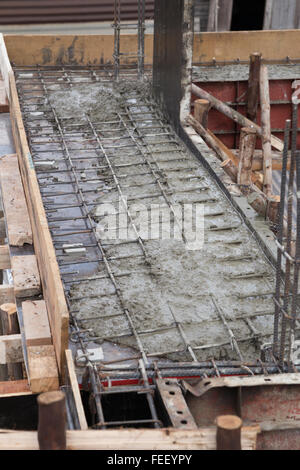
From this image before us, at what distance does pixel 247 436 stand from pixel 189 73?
778cm

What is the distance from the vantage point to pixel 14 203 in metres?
9.39

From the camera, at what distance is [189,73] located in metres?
11.2

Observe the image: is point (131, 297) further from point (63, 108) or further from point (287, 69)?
point (287, 69)

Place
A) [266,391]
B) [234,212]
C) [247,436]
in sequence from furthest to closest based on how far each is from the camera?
[234,212] < [266,391] < [247,436]

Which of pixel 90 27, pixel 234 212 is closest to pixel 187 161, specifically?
pixel 234 212

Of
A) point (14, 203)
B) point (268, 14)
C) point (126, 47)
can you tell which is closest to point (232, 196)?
point (14, 203)

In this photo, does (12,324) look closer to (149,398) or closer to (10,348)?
(10,348)

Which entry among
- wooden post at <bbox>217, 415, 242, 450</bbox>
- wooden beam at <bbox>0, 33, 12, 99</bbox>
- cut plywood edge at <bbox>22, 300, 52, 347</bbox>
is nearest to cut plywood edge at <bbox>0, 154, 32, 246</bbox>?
cut plywood edge at <bbox>22, 300, 52, 347</bbox>

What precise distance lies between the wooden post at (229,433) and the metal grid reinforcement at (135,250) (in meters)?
1.22

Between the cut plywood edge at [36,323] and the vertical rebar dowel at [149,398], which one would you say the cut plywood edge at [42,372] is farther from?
the vertical rebar dowel at [149,398]

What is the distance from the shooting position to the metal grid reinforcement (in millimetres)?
6355

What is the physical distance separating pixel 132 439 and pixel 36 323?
2585 millimetres

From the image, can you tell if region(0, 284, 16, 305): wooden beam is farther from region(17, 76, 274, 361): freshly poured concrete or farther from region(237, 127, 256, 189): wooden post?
region(237, 127, 256, 189): wooden post

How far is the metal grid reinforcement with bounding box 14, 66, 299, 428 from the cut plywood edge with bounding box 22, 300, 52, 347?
27cm
